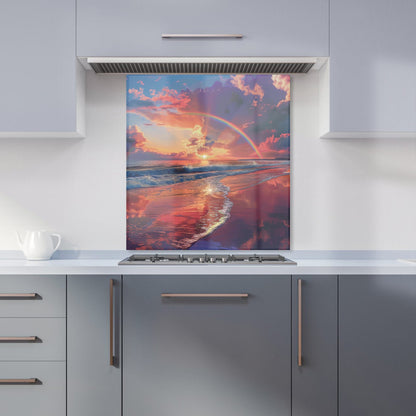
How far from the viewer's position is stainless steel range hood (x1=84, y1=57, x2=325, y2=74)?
205cm

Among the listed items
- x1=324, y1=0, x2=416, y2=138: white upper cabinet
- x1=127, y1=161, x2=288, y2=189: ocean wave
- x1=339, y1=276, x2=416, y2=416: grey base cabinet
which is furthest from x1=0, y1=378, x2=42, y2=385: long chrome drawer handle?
x1=324, y1=0, x2=416, y2=138: white upper cabinet

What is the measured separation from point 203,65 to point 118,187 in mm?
884

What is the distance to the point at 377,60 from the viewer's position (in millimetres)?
2025

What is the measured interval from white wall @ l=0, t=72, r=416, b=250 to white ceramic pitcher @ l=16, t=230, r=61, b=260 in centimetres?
15

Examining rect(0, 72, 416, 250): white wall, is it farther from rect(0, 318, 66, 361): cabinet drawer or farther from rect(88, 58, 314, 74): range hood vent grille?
rect(0, 318, 66, 361): cabinet drawer

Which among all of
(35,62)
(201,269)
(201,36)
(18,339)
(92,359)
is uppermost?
(201,36)

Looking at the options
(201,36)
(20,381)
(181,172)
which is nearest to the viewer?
(20,381)

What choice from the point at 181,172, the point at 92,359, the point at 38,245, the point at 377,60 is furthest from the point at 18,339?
the point at 377,60

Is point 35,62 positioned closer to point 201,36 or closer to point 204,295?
point 201,36

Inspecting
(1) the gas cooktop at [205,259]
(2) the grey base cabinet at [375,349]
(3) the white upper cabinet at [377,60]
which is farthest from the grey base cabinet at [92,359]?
(3) the white upper cabinet at [377,60]

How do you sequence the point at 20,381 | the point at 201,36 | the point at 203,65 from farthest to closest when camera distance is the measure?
the point at 203,65 → the point at 201,36 → the point at 20,381

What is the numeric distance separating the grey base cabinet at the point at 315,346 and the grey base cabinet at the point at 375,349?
0.14 ft

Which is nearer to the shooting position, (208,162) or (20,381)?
(20,381)

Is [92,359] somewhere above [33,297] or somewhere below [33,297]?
below
